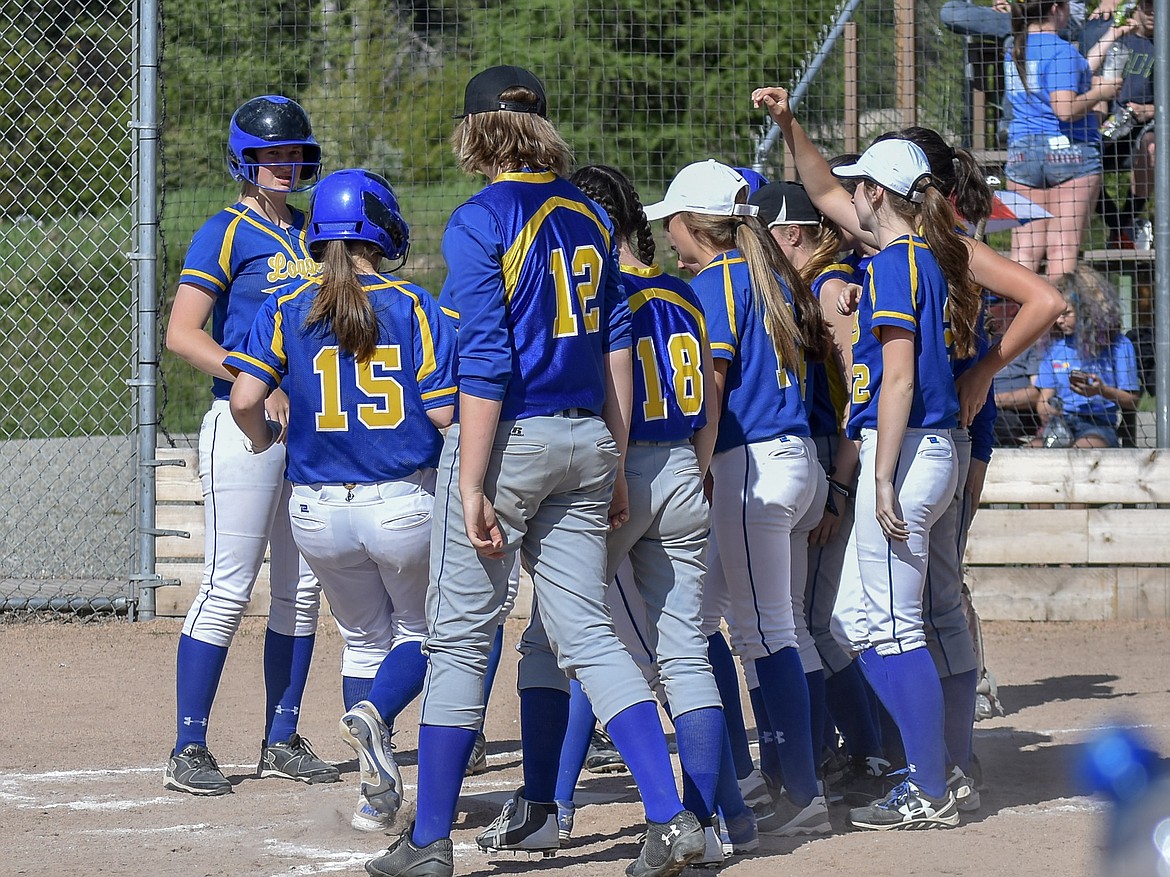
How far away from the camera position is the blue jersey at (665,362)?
3731 mm

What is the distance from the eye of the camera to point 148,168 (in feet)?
23.3

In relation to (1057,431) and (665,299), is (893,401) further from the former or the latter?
(1057,431)

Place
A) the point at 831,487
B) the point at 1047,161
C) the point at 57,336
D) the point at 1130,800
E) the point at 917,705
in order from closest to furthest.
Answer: the point at 1130,800
the point at 917,705
the point at 831,487
the point at 1047,161
the point at 57,336

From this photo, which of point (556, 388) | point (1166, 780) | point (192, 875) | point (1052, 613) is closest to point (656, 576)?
point (556, 388)

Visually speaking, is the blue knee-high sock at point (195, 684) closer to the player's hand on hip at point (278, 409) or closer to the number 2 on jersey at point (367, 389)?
the player's hand on hip at point (278, 409)

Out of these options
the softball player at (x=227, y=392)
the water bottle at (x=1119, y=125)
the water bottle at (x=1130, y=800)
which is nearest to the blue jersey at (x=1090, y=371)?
the water bottle at (x=1119, y=125)

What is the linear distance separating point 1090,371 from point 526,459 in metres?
5.09

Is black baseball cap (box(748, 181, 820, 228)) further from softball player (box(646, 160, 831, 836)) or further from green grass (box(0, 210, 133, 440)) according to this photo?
green grass (box(0, 210, 133, 440))

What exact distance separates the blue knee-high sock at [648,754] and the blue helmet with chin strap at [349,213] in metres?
1.51

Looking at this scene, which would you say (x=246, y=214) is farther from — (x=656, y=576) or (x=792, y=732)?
(x=792, y=732)

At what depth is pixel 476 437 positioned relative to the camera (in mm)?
3346

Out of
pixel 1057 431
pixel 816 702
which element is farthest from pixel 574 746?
pixel 1057 431

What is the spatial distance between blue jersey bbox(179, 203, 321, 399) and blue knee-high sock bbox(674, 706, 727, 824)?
1928mm

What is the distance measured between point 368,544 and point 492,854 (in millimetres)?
907
